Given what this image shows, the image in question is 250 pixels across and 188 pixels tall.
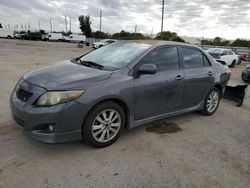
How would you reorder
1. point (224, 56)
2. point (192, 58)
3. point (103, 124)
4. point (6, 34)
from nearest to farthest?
1. point (103, 124)
2. point (192, 58)
3. point (224, 56)
4. point (6, 34)

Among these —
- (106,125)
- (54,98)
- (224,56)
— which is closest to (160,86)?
(106,125)

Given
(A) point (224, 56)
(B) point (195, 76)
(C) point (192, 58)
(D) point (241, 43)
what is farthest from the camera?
(D) point (241, 43)

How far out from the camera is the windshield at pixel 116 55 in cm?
346

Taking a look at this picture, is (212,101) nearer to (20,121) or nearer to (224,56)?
(20,121)

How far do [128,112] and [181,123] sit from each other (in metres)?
1.48

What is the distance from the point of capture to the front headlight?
273 centimetres

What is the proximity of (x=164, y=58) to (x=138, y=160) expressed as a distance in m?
1.81

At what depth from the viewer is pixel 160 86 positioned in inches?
142

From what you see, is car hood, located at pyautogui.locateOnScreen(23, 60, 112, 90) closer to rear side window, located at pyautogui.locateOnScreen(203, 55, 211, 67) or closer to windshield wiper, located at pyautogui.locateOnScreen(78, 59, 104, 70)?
windshield wiper, located at pyautogui.locateOnScreen(78, 59, 104, 70)

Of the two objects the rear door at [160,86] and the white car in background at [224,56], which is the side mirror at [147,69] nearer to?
the rear door at [160,86]

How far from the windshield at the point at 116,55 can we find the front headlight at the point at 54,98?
0.85 metres

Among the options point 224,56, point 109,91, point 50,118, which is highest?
point 224,56

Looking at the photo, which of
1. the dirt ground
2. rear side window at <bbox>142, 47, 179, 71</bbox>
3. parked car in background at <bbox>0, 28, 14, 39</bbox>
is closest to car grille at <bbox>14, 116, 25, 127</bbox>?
the dirt ground

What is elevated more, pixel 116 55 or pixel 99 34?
pixel 99 34
